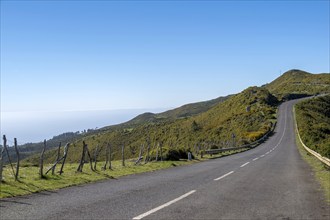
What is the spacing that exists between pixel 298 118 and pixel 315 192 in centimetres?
7627

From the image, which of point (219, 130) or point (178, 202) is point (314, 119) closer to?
point (219, 130)

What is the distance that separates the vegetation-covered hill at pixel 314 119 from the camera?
198 feet

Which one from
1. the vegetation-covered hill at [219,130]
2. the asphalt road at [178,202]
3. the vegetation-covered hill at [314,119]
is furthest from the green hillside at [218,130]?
the asphalt road at [178,202]

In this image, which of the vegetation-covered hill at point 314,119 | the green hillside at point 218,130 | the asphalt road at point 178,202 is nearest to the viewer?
the asphalt road at point 178,202

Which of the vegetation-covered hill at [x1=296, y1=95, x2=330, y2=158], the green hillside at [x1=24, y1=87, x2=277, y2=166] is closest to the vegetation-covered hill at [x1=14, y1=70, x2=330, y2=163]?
the green hillside at [x1=24, y1=87, x2=277, y2=166]

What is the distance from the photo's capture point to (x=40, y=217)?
7832 millimetres

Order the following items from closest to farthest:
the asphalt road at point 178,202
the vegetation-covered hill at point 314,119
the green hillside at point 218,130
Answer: the asphalt road at point 178,202 → the vegetation-covered hill at point 314,119 → the green hillside at point 218,130

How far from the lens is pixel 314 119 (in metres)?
83.9

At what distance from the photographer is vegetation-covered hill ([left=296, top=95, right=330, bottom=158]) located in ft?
198

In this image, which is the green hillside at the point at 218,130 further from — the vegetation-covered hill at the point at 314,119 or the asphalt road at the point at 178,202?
the asphalt road at the point at 178,202

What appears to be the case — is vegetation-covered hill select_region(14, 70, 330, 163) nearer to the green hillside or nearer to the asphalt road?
the green hillside

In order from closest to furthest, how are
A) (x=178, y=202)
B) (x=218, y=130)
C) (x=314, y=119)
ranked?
(x=178, y=202)
(x=314, y=119)
(x=218, y=130)

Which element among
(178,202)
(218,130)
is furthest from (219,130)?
(178,202)

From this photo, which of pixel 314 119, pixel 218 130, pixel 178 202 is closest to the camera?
pixel 178 202
